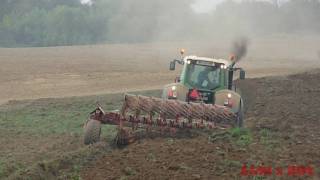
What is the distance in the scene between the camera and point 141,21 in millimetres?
58938

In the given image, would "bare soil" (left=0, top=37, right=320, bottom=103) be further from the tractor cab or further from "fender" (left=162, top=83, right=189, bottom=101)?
"fender" (left=162, top=83, right=189, bottom=101)

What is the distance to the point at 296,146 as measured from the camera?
1034 centimetres

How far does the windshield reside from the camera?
14484 mm

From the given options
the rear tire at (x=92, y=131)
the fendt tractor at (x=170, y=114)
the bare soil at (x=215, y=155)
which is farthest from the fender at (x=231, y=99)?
the rear tire at (x=92, y=131)

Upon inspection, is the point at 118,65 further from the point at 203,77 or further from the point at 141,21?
the point at 203,77

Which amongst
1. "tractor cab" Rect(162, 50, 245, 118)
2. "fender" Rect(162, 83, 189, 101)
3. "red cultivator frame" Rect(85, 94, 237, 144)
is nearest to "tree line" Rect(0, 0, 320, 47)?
"tractor cab" Rect(162, 50, 245, 118)

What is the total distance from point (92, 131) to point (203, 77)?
12.1 feet

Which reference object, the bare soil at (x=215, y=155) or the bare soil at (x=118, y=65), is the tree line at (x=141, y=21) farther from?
the bare soil at (x=215, y=155)

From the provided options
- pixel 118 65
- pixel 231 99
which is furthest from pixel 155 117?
pixel 118 65

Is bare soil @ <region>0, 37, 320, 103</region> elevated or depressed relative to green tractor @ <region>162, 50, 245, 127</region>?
elevated

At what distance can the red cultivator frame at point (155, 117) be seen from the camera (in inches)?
460

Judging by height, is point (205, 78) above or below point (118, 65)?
below

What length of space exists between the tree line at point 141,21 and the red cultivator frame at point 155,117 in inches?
1003

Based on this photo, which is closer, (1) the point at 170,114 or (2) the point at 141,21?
(1) the point at 170,114
